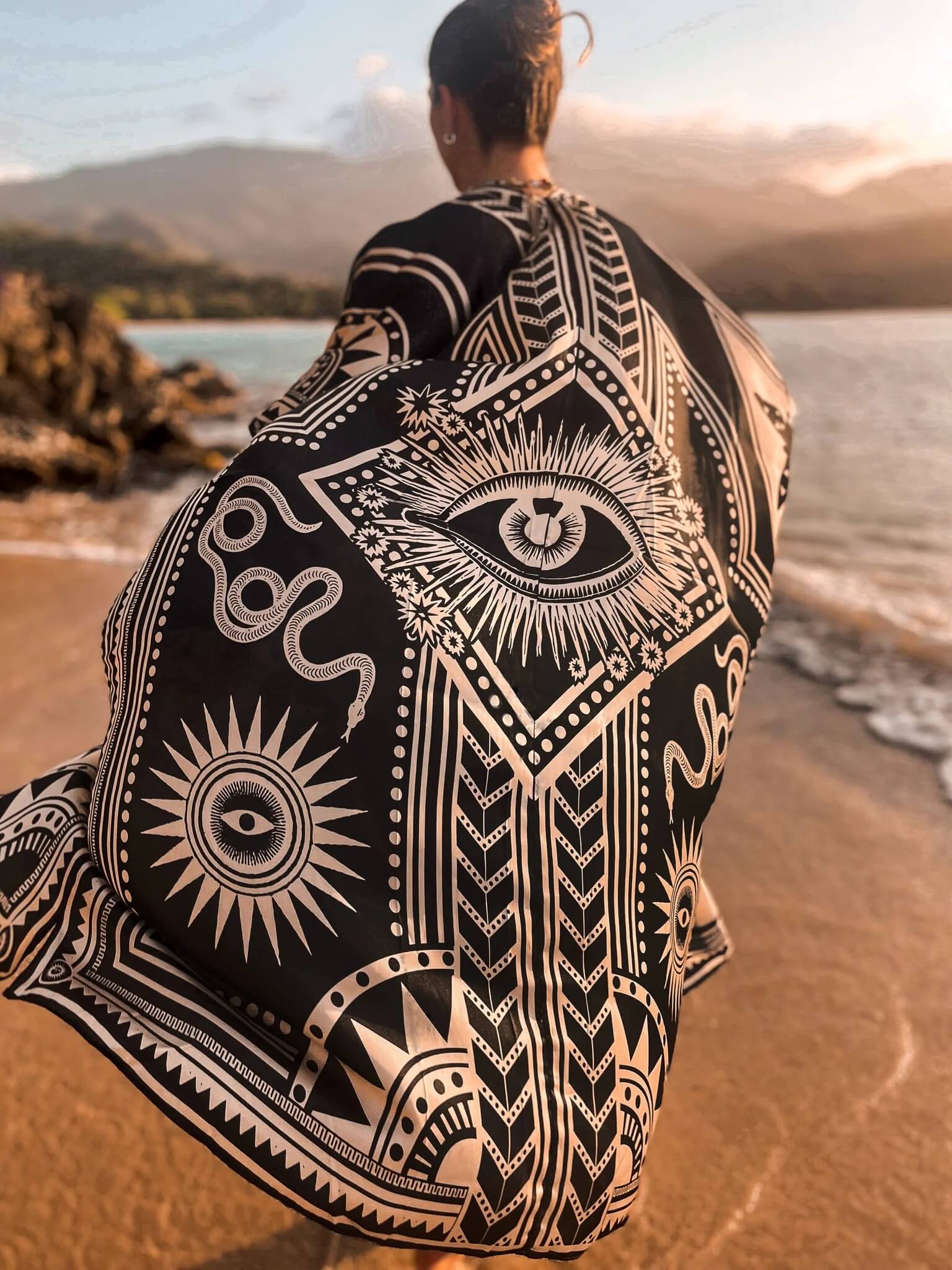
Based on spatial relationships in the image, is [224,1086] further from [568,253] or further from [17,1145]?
[568,253]

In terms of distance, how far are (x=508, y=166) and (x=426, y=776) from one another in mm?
1149

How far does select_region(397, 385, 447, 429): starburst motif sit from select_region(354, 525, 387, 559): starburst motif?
170 millimetres

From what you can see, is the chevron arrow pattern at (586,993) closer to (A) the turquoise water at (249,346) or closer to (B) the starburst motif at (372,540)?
(B) the starburst motif at (372,540)

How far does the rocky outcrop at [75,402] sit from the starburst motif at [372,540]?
7.12m

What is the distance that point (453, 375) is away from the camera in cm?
131

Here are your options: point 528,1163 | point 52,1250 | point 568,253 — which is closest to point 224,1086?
point 528,1163

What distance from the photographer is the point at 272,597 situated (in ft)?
3.91

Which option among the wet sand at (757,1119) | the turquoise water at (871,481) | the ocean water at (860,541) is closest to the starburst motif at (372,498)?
the wet sand at (757,1119)

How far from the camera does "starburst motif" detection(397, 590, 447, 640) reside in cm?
118

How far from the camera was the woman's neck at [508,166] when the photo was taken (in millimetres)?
1617

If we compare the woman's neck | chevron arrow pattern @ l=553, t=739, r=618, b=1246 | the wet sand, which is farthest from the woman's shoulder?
the wet sand

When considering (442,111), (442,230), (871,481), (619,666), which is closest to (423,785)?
(619,666)

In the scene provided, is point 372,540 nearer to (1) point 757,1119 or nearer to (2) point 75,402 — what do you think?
(1) point 757,1119

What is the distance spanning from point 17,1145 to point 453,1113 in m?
1.11
